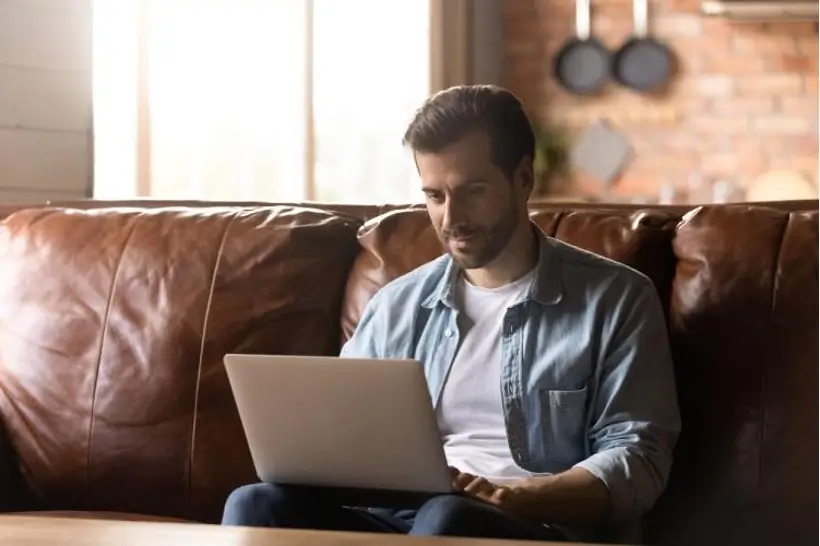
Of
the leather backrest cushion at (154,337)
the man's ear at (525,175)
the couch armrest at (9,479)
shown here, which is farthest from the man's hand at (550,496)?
the couch armrest at (9,479)

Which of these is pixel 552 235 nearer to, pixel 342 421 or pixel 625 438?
pixel 625 438

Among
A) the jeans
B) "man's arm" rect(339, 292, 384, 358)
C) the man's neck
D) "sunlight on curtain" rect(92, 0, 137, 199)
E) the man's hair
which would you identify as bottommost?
the jeans

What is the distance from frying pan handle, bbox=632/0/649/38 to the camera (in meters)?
4.20

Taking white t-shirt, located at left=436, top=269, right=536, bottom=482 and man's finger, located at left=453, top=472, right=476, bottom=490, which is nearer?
man's finger, located at left=453, top=472, right=476, bottom=490

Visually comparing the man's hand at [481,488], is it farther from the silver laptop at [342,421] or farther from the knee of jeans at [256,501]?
the knee of jeans at [256,501]

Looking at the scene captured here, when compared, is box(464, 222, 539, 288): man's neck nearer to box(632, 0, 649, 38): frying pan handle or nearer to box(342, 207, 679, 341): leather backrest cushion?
box(342, 207, 679, 341): leather backrest cushion

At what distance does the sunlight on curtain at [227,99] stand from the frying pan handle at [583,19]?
104cm

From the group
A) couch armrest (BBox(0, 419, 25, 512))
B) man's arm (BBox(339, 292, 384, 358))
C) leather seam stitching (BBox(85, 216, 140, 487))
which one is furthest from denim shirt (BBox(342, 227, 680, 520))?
couch armrest (BBox(0, 419, 25, 512))

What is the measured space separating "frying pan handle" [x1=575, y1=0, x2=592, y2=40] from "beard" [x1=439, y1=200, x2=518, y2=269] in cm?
255

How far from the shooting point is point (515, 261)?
74.7 inches

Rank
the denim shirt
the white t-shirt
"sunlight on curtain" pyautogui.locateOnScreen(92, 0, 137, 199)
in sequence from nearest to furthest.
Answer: the denim shirt < the white t-shirt < "sunlight on curtain" pyautogui.locateOnScreen(92, 0, 137, 199)

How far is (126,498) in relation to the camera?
2189 mm

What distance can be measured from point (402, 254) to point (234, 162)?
5.60ft

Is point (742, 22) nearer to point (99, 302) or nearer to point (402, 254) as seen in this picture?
point (402, 254)
